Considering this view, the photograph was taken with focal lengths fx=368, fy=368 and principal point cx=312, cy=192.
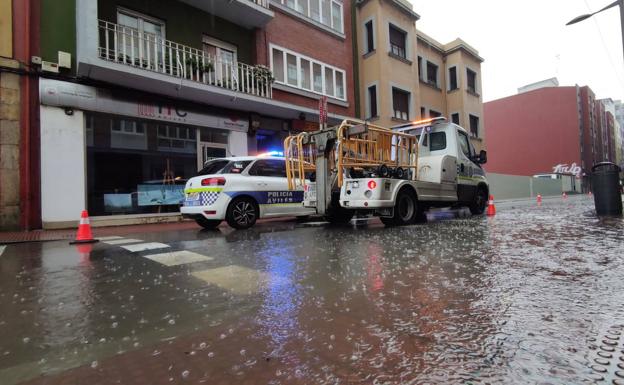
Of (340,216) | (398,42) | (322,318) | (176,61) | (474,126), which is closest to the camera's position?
(322,318)

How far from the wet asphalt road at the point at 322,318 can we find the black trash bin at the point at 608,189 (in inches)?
232

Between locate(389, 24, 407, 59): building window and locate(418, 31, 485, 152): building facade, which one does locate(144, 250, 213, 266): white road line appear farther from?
locate(418, 31, 485, 152): building facade

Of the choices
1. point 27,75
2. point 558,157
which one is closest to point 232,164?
point 27,75

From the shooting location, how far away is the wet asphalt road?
1.77 m

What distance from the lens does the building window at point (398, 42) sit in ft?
65.4

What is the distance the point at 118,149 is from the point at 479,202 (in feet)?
35.9

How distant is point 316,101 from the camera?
53.9 feet

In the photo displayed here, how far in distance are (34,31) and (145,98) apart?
10.2 ft

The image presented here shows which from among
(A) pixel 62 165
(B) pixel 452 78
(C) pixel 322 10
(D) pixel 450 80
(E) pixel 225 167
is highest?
(C) pixel 322 10

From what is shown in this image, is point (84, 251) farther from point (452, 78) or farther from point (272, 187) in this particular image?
point (452, 78)

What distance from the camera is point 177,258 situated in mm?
4730

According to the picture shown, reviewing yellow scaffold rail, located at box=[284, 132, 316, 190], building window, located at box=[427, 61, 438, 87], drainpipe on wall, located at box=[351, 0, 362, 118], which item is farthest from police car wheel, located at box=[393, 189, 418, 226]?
building window, located at box=[427, 61, 438, 87]

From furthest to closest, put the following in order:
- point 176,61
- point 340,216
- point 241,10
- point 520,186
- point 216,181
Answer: point 520,186
point 241,10
point 176,61
point 340,216
point 216,181

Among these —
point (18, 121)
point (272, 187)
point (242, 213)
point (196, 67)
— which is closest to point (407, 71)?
point (196, 67)
